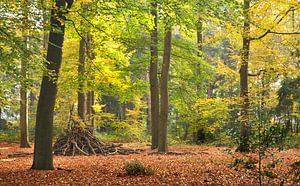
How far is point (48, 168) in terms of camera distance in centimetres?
892

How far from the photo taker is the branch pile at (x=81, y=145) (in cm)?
1439

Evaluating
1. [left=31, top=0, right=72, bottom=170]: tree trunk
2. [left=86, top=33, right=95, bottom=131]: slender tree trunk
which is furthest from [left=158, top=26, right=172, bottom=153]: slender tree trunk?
[left=31, top=0, right=72, bottom=170]: tree trunk

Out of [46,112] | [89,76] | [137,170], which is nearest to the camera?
[137,170]

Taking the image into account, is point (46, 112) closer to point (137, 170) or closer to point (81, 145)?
point (137, 170)

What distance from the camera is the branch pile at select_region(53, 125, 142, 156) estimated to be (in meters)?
14.4

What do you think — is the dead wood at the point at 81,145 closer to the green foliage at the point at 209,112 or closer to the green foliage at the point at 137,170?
the green foliage at the point at 209,112

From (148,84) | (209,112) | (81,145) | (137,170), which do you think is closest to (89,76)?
(81,145)

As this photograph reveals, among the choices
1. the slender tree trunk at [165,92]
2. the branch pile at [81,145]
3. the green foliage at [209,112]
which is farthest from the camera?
the green foliage at [209,112]

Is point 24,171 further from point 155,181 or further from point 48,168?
point 155,181

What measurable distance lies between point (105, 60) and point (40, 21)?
390 inches

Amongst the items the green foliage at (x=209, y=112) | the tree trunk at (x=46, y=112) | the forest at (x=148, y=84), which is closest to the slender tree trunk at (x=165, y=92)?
the forest at (x=148, y=84)

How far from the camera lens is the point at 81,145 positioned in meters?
14.9

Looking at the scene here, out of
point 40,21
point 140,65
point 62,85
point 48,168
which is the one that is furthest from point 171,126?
point 40,21

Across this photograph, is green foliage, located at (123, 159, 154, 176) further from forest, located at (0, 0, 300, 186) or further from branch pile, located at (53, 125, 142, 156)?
branch pile, located at (53, 125, 142, 156)
